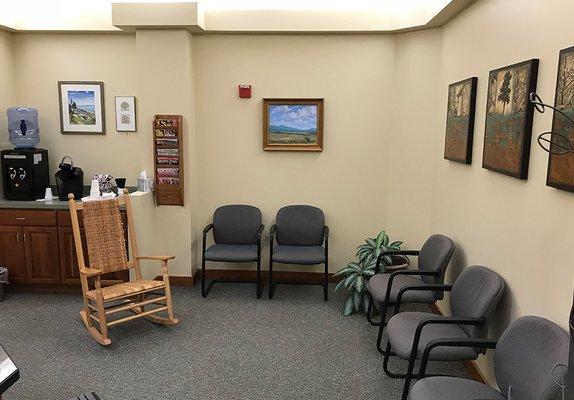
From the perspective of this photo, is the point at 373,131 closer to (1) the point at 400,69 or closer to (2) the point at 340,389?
(1) the point at 400,69

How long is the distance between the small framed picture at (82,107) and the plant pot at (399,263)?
3.20m

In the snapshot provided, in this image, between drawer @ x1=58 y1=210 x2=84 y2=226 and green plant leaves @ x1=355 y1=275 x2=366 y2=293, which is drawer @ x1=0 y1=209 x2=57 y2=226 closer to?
drawer @ x1=58 y1=210 x2=84 y2=226

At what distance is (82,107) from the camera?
4785 mm

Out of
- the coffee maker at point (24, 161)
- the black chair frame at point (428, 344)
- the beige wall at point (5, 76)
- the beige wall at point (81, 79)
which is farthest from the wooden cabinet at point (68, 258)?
the black chair frame at point (428, 344)

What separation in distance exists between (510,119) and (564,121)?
562 millimetres

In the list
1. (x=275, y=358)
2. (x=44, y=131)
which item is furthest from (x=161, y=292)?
(x=44, y=131)

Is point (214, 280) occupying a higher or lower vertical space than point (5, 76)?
lower

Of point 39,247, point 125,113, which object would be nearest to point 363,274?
point 125,113

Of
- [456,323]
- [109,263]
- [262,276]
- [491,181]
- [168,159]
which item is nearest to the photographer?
[456,323]

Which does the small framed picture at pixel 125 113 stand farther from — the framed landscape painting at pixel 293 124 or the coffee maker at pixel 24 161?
the framed landscape painting at pixel 293 124

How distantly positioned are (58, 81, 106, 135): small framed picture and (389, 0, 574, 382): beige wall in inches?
120

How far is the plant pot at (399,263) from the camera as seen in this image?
13.3 ft

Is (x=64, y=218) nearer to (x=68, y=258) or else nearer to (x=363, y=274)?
(x=68, y=258)

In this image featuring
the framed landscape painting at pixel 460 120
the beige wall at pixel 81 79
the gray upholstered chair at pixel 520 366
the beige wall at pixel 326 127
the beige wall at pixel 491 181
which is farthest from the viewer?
the beige wall at pixel 81 79
